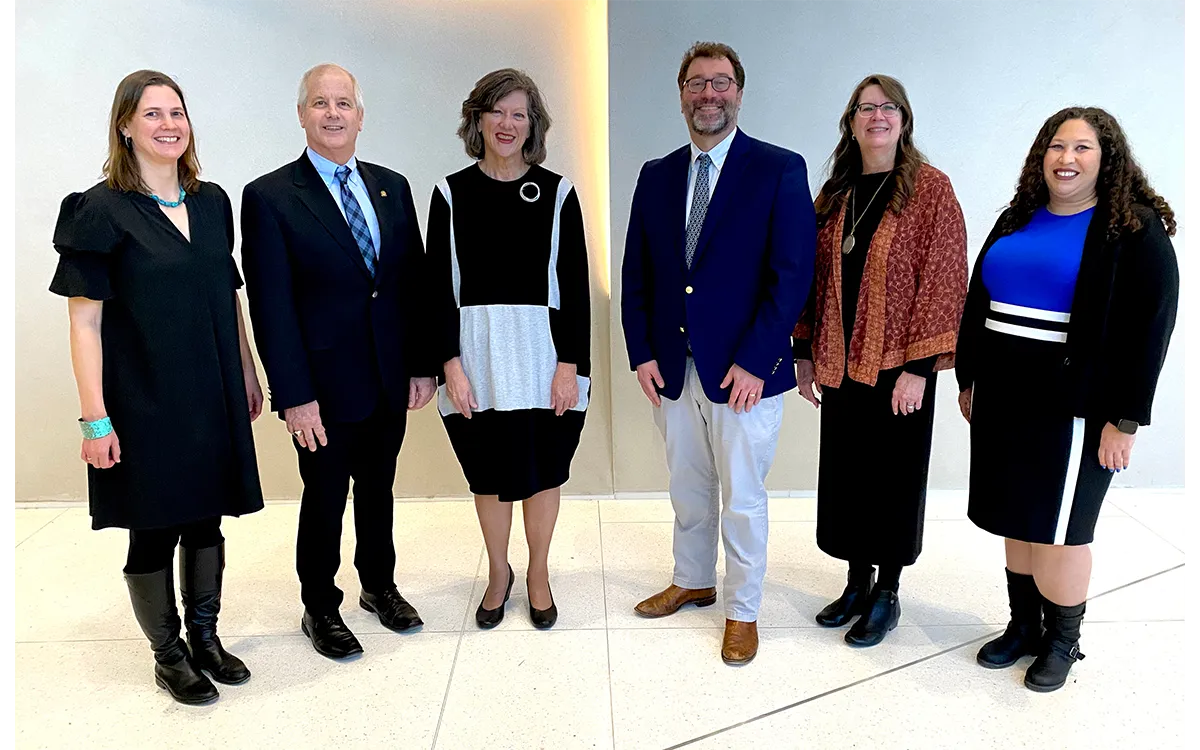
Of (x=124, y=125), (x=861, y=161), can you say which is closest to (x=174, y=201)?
(x=124, y=125)

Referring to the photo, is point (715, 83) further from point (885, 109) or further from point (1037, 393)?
point (1037, 393)

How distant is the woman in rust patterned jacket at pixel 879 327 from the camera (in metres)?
2.61

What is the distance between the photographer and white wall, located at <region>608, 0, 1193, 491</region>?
3.87 metres

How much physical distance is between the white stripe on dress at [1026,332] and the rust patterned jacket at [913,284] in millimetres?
105

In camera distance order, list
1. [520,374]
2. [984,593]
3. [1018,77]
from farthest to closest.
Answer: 1. [1018,77]
2. [984,593]
3. [520,374]

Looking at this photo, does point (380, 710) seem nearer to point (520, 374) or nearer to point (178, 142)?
point (520, 374)

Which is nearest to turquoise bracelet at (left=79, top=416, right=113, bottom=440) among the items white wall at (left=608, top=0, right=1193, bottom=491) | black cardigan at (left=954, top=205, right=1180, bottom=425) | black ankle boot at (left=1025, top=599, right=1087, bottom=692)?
white wall at (left=608, top=0, right=1193, bottom=491)

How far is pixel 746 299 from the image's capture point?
2699 mm

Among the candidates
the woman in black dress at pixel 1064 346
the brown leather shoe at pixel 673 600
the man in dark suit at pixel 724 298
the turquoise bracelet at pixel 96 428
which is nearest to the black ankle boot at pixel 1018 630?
the woman in black dress at pixel 1064 346

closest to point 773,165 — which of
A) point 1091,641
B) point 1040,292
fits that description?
point 1040,292

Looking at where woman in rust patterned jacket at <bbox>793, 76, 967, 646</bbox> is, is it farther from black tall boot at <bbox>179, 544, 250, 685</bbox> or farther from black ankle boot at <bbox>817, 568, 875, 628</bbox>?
black tall boot at <bbox>179, 544, 250, 685</bbox>

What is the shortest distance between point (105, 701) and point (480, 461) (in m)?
1.28

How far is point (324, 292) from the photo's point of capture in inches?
104

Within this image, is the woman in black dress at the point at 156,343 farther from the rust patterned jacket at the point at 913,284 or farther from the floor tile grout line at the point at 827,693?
the rust patterned jacket at the point at 913,284
